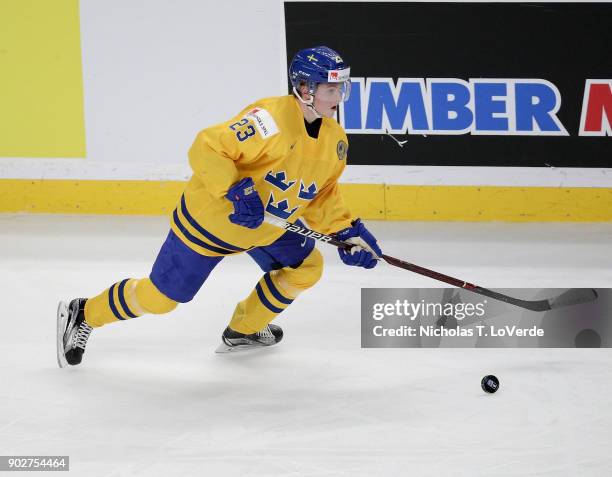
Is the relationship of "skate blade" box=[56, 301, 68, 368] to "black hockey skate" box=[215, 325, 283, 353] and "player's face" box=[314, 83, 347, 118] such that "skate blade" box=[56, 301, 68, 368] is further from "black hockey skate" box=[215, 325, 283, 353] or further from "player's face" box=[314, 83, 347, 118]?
"player's face" box=[314, 83, 347, 118]

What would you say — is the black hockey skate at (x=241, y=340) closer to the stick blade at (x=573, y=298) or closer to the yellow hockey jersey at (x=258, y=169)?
the yellow hockey jersey at (x=258, y=169)

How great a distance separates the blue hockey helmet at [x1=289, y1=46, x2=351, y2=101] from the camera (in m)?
2.75

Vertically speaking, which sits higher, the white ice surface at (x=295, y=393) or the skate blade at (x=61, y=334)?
the skate blade at (x=61, y=334)

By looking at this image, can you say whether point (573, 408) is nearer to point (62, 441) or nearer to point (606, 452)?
point (606, 452)

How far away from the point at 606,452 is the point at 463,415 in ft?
1.43

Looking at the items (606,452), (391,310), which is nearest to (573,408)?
(606,452)

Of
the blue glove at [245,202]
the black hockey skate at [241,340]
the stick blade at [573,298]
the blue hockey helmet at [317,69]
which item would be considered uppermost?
the blue hockey helmet at [317,69]

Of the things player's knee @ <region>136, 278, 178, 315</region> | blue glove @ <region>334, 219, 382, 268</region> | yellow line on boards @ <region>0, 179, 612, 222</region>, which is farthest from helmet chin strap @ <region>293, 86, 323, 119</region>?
yellow line on boards @ <region>0, 179, 612, 222</region>

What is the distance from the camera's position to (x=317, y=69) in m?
2.75

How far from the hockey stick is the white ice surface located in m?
0.20

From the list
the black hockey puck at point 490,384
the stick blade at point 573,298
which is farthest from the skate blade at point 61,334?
the stick blade at point 573,298

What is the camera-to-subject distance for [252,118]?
276 centimetres

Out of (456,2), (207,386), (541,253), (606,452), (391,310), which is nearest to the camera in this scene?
(606,452)

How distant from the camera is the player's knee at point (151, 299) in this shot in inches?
117
